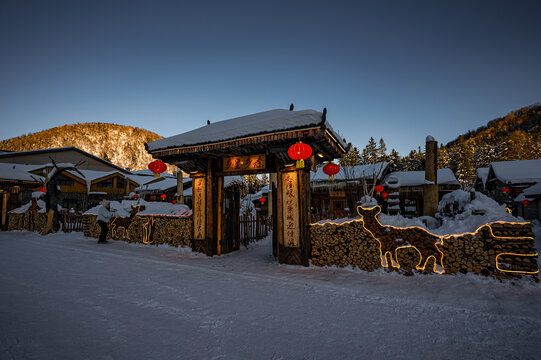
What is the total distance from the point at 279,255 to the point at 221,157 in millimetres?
4143

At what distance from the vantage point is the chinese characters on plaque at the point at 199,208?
9180 mm

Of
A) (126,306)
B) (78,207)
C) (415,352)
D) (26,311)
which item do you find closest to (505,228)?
(415,352)

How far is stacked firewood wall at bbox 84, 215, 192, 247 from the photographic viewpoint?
33.0 ft

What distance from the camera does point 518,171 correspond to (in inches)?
765

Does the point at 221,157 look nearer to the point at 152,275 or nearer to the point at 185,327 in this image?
the point at 152,275

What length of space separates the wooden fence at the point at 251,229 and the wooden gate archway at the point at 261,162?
80.5 inches

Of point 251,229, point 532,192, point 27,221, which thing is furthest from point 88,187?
point 532,192

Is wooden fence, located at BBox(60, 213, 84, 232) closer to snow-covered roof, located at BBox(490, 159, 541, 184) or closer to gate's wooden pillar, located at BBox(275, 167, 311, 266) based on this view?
gate's wooden pillar, located at BBox(275, 167, 311, 266)

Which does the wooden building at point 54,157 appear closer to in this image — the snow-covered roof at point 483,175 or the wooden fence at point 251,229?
the wooden fence at point 251,229

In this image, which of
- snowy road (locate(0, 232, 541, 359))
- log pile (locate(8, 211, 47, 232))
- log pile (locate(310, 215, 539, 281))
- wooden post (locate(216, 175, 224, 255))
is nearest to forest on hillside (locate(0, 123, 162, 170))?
log pile (locate(8, 211, 47, 232))

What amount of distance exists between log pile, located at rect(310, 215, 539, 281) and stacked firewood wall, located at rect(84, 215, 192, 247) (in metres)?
6.00

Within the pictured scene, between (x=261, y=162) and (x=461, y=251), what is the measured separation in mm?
5941

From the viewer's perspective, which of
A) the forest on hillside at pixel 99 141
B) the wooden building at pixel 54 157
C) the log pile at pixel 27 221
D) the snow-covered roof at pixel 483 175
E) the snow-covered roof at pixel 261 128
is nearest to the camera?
the snow-covered roof at pixel 261 128

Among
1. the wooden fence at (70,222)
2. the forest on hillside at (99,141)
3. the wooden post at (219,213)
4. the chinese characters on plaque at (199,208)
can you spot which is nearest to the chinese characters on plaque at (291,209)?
the wooden post at (219,213)
